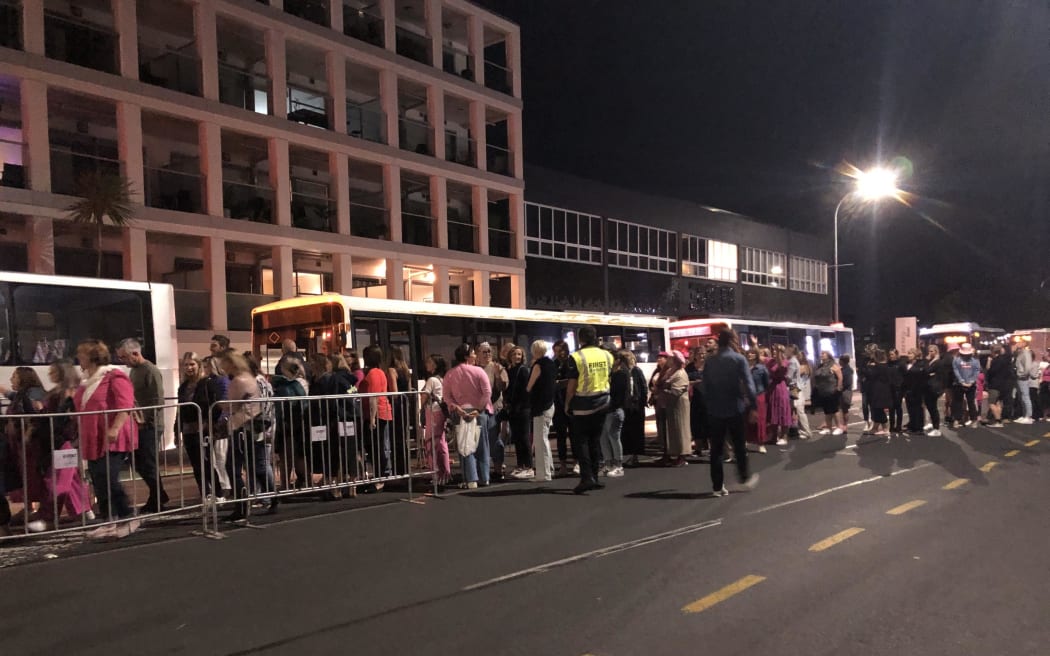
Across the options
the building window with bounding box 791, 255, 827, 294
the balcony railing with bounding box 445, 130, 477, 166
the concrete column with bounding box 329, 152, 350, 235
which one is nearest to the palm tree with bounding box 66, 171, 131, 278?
the concrete column with bounding box 329, 152, 350, 235

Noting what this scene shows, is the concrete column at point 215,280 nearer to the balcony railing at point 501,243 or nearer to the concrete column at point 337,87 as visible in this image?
the concrete column at point 337,87

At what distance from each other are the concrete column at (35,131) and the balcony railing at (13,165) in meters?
0.20

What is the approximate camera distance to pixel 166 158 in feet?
73.8

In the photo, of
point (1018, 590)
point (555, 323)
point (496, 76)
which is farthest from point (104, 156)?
point (1018, 590)

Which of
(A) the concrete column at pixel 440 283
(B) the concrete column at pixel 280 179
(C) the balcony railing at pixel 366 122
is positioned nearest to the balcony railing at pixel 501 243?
(A) the concrete column at pixel 440 283

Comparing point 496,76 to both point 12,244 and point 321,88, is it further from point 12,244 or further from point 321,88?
point 12,244

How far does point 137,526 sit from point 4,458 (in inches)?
50.8

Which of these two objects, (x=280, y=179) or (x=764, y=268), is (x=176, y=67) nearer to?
(x=280, y=179)

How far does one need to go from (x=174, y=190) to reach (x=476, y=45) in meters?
14.2

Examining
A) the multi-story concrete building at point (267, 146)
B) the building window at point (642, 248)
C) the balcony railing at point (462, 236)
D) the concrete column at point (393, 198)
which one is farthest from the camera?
the building window at point (642, 248)

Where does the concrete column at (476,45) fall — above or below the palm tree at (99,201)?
above

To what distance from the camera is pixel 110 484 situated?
650cm

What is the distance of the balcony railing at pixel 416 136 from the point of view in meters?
27.8

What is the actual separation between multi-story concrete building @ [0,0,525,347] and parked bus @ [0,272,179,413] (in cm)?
845
